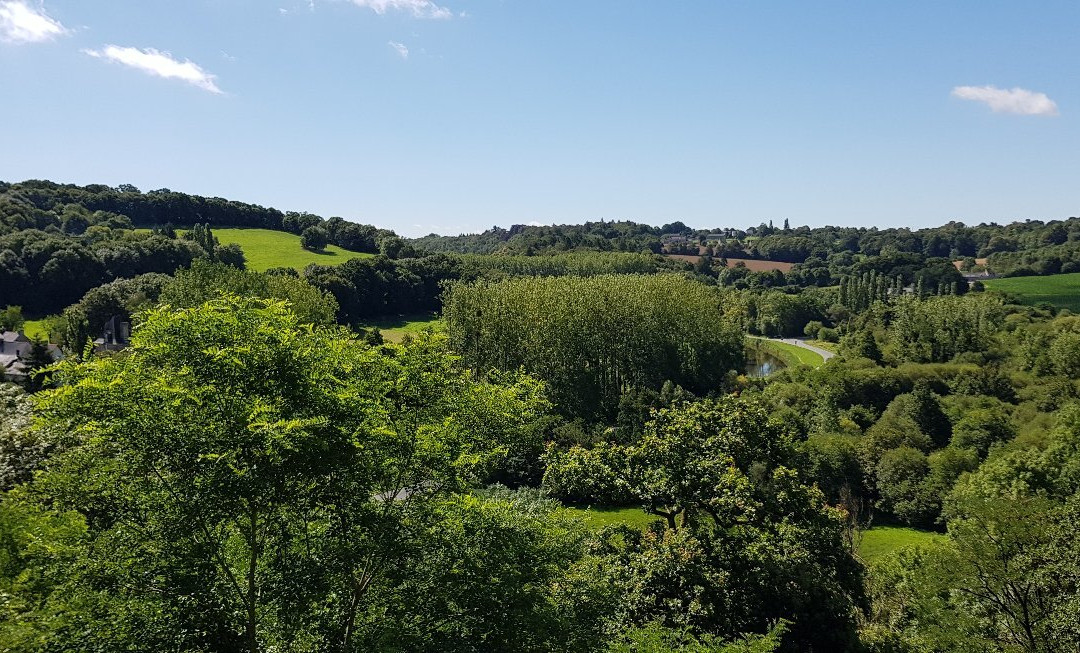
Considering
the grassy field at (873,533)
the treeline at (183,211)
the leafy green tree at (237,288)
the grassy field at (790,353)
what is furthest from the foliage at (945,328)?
the treeline at (183,211)

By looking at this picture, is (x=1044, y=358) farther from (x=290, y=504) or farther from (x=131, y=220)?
(x=131, y=220)

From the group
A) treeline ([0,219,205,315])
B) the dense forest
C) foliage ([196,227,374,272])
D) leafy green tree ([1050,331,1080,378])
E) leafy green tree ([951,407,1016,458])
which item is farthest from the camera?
foliage ([196,227,374,272])

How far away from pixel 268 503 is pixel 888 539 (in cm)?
3327

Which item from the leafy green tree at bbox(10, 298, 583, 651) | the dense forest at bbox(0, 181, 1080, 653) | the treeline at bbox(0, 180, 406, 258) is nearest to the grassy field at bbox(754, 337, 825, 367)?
the dense forest at bbox(0, 181, 1080, 653)

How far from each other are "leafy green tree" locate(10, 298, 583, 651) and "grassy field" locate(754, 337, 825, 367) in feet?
212

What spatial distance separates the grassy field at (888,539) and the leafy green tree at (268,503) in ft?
79.8

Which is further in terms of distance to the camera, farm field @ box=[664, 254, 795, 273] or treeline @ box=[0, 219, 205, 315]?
farm field @ box=[664, 254, 795, 273]

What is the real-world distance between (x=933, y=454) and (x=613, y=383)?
22853 millimetres

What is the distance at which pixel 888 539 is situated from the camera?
32469 millimetres

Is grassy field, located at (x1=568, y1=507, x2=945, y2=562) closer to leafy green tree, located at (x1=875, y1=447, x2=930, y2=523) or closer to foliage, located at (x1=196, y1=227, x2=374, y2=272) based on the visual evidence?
leafy green tree, located at (x1=875, y1=447, x2=930, y2=523)

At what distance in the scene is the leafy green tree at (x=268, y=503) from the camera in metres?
9.90

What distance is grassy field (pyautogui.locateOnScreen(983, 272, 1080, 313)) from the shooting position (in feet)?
277

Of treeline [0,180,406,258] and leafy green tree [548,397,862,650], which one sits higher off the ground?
treeline [0,180,406,258]

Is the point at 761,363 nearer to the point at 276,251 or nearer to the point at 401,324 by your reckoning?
the point at 401,324
